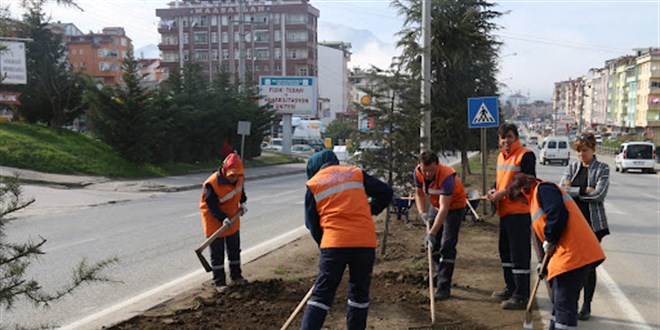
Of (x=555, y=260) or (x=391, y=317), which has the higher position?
(x=555, y=260)

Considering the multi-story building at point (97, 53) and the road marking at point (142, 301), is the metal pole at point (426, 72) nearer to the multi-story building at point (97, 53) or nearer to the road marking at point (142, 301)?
the road marking at point (142, 301)

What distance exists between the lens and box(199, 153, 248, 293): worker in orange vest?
257 inches

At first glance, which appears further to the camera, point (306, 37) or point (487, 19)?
point (306, 37)

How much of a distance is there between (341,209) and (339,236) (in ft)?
0.68

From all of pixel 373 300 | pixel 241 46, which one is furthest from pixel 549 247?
pixel 241 46

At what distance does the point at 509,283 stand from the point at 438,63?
8.21 m

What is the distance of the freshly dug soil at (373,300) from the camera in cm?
532

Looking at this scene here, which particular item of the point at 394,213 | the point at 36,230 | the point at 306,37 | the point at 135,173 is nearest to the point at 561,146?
the point at 135,173

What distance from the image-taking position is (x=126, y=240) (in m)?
10.5

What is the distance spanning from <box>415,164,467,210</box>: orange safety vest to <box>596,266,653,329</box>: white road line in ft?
6.40

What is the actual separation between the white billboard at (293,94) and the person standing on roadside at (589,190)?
1667 inches

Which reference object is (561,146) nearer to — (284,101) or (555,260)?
(284,101)

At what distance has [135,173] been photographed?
25.3 meters

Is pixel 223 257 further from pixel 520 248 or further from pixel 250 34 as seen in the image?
pixel 250 34
